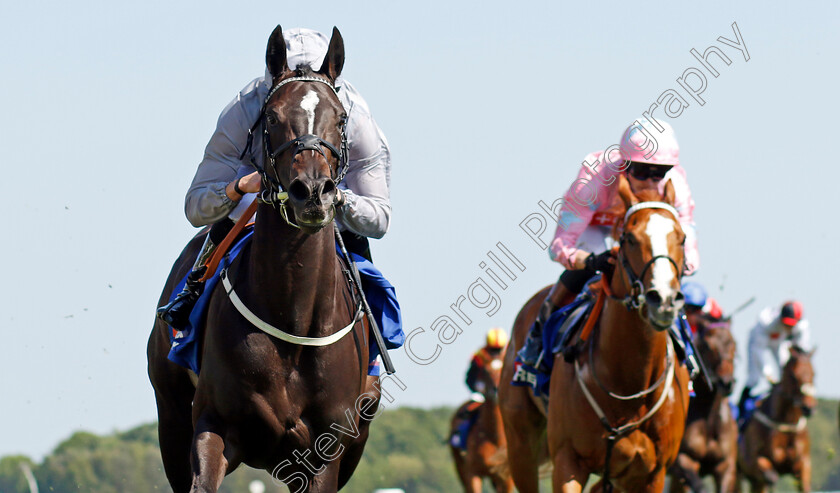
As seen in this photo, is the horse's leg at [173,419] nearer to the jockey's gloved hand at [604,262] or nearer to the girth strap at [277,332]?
the girth strap at [277,332]

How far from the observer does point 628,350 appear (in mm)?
8234

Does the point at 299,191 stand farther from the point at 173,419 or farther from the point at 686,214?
the point at 686,214

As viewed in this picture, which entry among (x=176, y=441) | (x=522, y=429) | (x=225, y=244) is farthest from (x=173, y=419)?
(x=522, y=429)

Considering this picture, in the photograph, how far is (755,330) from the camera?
1875cm

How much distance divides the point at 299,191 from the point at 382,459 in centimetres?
4690

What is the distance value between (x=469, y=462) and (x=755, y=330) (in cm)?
446

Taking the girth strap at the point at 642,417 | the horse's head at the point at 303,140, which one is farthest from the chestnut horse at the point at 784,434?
the horse's head at the point at 303,140

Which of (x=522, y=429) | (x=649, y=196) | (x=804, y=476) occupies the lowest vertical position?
(x=804, y=476)

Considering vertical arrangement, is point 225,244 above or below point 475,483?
above

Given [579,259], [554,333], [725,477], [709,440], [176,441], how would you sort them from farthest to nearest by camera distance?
[709,440] → [725,477] → [554,333] → [579,259] → [176,441]

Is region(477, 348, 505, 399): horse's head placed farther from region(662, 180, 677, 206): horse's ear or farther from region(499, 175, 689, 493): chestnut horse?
region(662, 180, 677, 206): horse's ear

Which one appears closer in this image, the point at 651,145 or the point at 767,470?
the point at 651,145

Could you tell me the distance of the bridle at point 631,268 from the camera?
7.65 meters

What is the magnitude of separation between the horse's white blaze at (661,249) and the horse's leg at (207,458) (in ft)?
8.99
